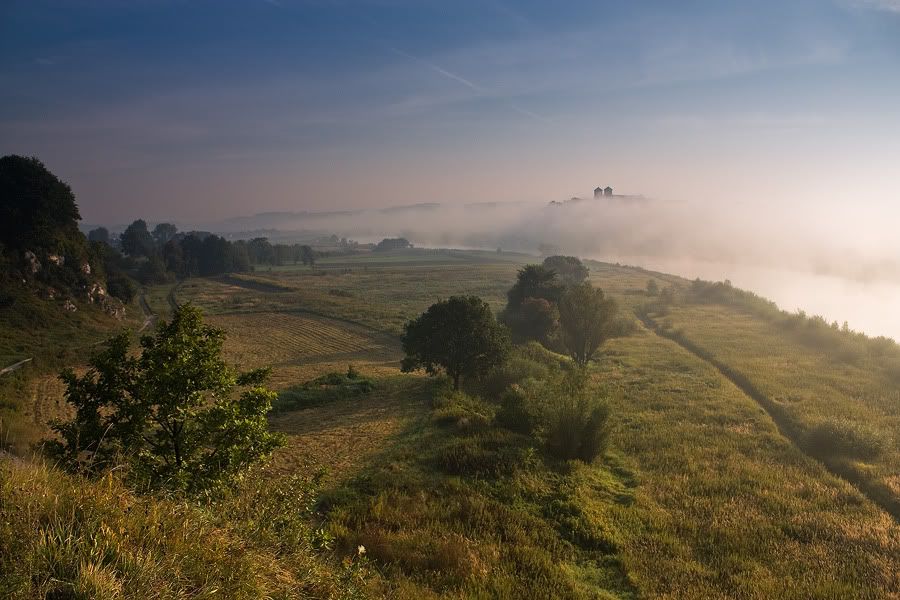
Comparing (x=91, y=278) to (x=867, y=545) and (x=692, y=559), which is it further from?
(x=867, y=545)

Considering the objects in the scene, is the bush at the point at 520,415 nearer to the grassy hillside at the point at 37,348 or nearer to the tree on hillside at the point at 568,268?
the grassy hillside at the point at 37,348

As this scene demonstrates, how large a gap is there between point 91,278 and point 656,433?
237ft

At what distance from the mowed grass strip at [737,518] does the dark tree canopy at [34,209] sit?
7037 cm

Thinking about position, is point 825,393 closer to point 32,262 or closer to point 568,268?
point 32,262

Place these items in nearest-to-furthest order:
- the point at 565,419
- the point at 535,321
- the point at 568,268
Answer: the point at 565,419
the point at 535,321
the point at 568,268

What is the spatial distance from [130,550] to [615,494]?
18.1 metres

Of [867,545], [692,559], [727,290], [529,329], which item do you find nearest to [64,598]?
[692,559]

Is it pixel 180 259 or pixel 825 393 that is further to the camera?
pixel 180 259

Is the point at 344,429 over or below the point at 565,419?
below

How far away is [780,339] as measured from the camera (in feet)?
198

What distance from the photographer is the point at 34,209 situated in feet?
197

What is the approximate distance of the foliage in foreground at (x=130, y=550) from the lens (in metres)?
5.62

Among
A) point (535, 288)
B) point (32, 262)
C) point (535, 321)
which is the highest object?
point (32, 262)

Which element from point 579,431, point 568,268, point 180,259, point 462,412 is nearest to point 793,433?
point 579,431
